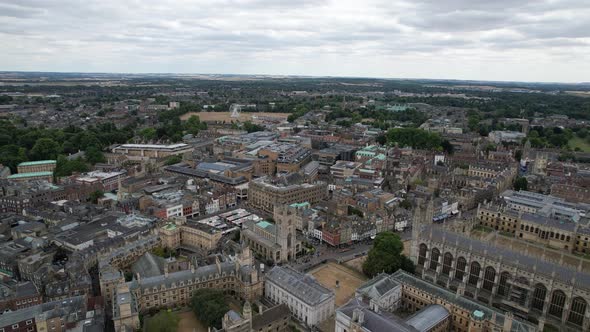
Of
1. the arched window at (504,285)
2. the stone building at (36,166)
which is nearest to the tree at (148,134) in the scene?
the stone building at (36,166)

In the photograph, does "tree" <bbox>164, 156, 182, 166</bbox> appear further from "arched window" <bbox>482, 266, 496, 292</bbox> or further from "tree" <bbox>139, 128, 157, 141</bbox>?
"arched window" <bbox>482, 266, 496, 292</bbox>

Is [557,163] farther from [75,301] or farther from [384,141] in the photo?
[75,301]

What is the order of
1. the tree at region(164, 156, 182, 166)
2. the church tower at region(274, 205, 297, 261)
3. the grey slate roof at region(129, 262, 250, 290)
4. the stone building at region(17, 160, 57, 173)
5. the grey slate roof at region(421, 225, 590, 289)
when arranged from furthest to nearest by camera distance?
the tree at region(164, 156, 182, 166) < the stone building at region(17, 160, 57, 173) < the church tower at region(274, 205, 297, 261) < the grey slate roof at region(129, 262, 250, 290) < the grey slate roof at region(421, 225, 590, 289)

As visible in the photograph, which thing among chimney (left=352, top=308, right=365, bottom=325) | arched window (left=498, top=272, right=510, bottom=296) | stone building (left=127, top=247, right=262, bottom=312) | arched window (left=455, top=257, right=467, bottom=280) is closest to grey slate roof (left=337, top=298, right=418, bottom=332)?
chimney (left=352, top=308, right=365, bottom=325)

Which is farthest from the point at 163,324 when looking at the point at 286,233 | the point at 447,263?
the point at 447,263

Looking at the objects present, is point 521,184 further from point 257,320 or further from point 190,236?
point 257,320
